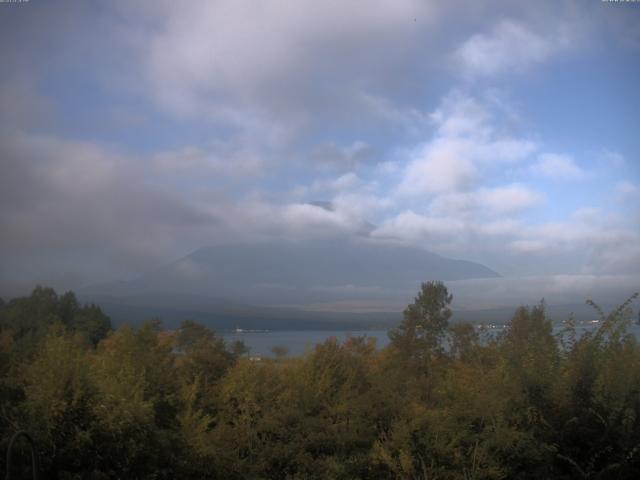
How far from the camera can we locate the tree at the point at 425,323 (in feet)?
62.7

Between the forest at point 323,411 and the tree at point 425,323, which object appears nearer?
the forest at point 323,411

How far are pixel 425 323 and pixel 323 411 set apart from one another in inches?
517

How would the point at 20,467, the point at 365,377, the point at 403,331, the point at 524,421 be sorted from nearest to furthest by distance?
the point at 20,467 → the point at 524,421 → the point at 365,377 → the point at 403,331

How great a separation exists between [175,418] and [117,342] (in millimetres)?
1960

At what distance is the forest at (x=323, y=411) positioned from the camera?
6531mm

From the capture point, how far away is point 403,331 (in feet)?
70.3

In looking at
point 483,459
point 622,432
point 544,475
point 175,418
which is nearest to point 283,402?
point 175,418

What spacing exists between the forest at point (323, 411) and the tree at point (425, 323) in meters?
8.73

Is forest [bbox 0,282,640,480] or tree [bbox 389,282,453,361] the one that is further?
tree [bbox 389,282,453,361]

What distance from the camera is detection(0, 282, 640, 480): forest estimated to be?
21.4ft

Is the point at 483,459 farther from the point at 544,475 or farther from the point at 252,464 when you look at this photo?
the point at 252,464

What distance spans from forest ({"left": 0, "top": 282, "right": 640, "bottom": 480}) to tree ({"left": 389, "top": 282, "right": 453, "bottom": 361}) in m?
8.73

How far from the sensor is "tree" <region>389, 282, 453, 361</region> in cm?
1911

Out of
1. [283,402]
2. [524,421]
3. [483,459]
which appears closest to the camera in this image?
[483,459]
